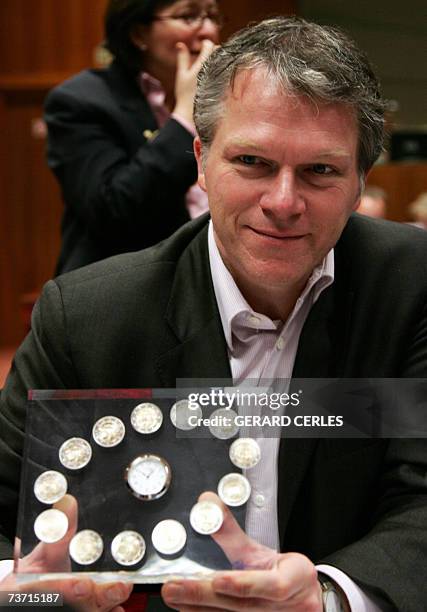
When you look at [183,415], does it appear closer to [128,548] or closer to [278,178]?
[128,548]

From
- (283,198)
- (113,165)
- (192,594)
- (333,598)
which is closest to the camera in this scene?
(192,594)

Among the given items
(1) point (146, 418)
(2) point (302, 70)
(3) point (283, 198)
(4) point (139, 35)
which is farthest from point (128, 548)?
(4) point (139, 35)

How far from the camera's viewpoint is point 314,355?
138 centimetres

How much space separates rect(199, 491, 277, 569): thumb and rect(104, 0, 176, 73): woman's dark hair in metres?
1.47

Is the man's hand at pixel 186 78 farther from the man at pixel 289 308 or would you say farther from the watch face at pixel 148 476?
the watch face at pixel 148 476

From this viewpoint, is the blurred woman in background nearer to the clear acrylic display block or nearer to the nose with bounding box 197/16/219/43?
the nose with bounding box 197/16/219/43

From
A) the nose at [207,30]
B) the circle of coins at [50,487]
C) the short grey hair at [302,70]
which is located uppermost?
the short grey hair at [302,70]

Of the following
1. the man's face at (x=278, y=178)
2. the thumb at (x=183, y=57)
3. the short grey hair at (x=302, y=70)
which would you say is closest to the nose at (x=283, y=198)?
the man's face at (x=278, y=178)

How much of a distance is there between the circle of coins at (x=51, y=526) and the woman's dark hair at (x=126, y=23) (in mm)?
1446

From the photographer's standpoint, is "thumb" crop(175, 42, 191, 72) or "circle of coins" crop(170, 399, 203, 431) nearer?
"circle of coins" crop(170, 399, 203, 431)

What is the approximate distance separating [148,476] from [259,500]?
15cm

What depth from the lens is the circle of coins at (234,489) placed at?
3.50ft

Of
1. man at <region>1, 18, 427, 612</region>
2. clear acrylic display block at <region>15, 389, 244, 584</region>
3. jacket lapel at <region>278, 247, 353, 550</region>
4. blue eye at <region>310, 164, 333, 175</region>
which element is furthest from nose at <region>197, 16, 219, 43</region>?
clear acrylic display block at <region>15, 389, 244, 584</region>

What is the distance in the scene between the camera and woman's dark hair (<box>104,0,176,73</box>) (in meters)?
2.15
